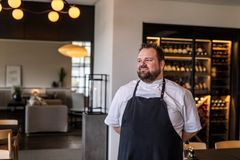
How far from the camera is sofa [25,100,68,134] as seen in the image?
316 inches

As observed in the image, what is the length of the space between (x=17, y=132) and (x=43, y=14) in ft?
8.96

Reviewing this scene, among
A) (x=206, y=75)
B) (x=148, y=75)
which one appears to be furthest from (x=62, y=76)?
(x=148, y=75)

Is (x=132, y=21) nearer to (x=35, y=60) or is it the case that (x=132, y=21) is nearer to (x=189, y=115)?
(x=189, y=115)

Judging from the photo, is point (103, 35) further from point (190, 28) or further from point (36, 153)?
point (36, 153)

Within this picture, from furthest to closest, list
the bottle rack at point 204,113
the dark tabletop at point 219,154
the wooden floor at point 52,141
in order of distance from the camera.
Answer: the wooden floor at point 52,141
the bottle rack at point 204,113
the dark tabletop at point 219,154

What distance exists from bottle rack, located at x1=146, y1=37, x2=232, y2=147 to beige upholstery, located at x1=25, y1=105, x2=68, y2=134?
346 cm

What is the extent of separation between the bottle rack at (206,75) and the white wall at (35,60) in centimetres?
764

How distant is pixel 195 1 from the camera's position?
17.9 feet

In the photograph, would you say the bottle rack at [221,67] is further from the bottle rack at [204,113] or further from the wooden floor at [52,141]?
the wooden floor at [52,141]

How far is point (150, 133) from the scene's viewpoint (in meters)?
1.88

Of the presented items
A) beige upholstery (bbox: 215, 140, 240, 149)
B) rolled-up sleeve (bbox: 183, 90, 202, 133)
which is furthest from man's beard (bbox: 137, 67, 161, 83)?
beige upholstery (bbox: 215, 140, 240, 149)

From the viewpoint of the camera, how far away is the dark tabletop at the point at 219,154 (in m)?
2.78

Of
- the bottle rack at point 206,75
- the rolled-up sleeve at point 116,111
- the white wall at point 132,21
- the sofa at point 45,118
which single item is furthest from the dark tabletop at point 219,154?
the sofa at point 45,118

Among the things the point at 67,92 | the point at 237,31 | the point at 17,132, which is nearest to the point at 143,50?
the point at 17,132
